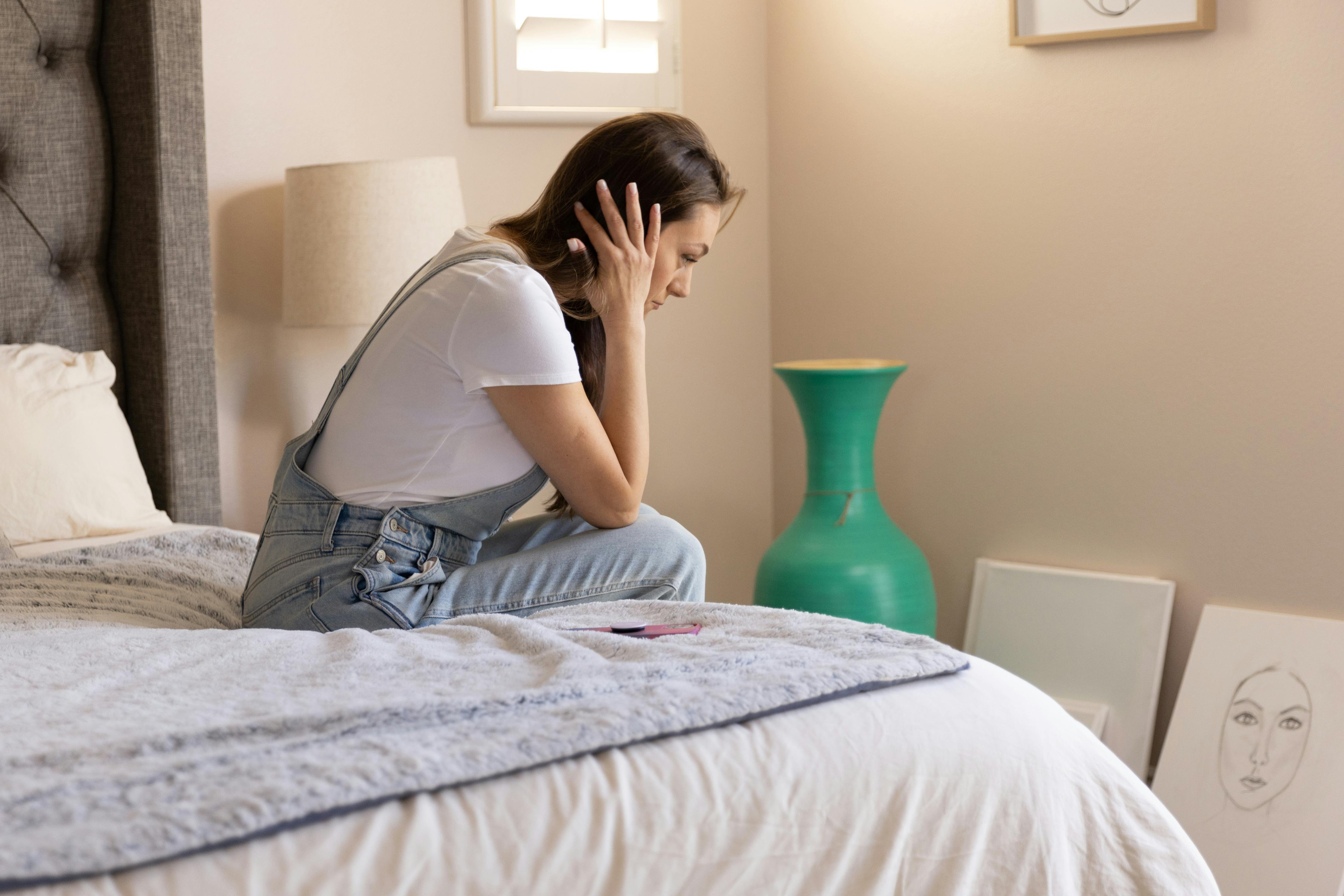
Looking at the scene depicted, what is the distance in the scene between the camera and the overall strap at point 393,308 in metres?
1.34

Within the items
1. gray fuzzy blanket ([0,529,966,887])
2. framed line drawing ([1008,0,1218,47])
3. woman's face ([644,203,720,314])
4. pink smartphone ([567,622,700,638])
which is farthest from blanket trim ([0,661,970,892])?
framed line drawing ([1008,0,1218,47])

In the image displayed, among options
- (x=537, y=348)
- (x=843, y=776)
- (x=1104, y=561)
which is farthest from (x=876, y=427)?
(x=843, y=776)

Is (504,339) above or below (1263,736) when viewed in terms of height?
above

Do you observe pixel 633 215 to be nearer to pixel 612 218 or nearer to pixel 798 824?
pixel 612 218

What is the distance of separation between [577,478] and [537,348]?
0.56 feet

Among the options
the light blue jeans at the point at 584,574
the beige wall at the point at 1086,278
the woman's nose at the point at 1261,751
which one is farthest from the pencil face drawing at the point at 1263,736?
the light blue jeans at the point at 584,574

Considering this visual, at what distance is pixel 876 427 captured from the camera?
2492mm

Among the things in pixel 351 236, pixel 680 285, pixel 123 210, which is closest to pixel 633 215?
pixel 680 285

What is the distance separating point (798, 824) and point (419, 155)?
2.03 metres

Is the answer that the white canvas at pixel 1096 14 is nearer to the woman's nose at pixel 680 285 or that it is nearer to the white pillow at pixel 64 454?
the woman's nose at pixel 680 285

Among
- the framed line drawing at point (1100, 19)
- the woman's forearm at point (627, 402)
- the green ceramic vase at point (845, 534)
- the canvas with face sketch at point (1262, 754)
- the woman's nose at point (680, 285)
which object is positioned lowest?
the canvas with face sketch at point (1262, 754)

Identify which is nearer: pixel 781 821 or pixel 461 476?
pixel 781 821

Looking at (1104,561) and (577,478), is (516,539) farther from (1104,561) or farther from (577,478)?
(1104,561)

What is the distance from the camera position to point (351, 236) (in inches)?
82.8
